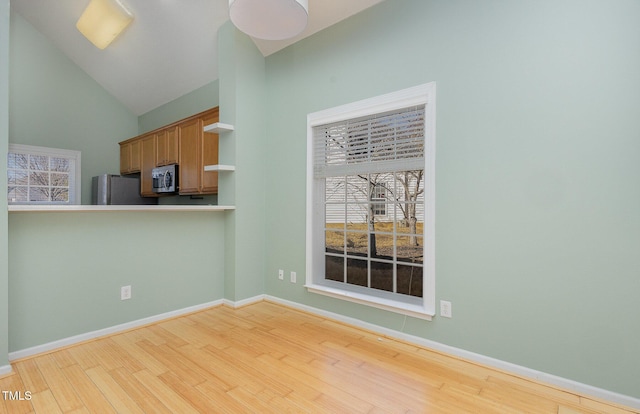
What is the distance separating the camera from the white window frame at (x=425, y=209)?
7.79 ft

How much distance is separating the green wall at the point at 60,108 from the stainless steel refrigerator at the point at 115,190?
1.21ft

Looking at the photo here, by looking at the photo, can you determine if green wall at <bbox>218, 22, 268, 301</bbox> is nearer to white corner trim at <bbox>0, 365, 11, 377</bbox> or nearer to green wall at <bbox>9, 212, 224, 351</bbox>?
green wall at <bbox>9, 212, 224, 351</bbox>

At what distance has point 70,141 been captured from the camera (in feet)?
16.0

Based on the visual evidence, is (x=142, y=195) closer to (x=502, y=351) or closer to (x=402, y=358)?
(x=402, y=358)

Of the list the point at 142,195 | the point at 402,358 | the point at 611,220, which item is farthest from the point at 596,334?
the point at 142,195

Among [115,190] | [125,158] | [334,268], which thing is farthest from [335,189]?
[125,158]

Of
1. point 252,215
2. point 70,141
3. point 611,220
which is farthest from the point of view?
point 70,141

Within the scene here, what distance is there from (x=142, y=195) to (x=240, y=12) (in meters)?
4.08

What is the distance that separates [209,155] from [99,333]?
2.16 metres

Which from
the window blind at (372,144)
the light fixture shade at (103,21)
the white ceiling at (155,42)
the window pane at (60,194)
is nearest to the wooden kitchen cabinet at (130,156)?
the white ceiling at (155,42)

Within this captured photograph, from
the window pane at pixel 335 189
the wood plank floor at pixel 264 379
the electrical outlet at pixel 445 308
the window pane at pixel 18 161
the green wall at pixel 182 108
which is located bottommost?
the wood plank floor at pixel 264 379

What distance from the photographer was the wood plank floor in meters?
1.70

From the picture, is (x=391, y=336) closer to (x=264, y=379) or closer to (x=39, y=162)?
(x=264, y=379)

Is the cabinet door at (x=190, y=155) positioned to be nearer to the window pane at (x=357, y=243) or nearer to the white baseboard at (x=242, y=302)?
the white baseboard at (x=242, y=302)
